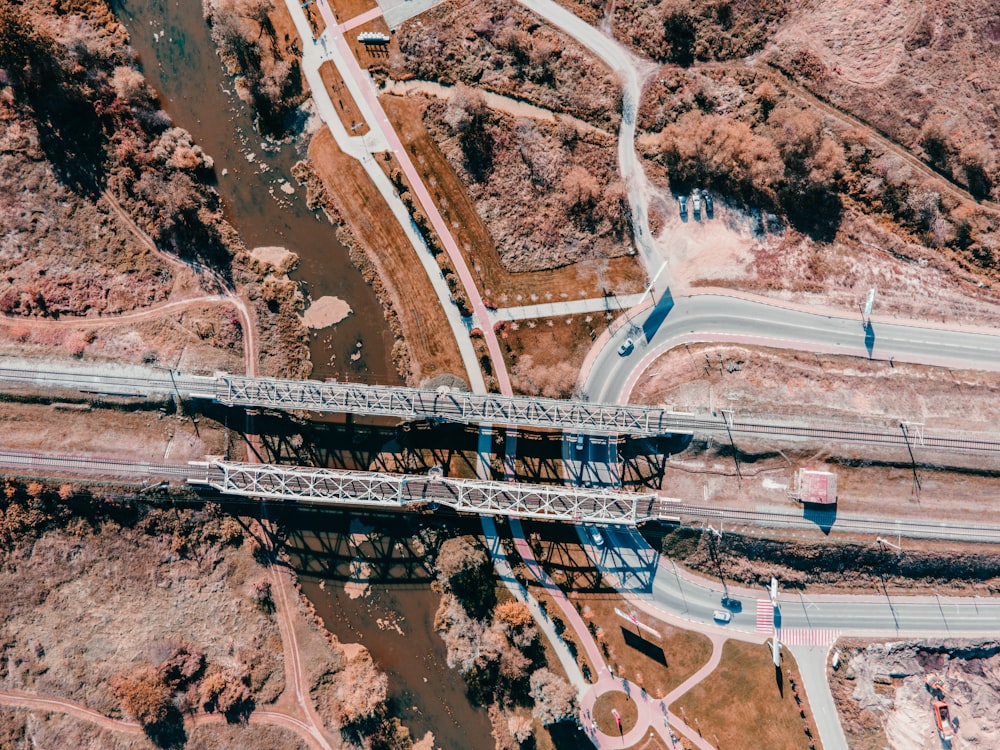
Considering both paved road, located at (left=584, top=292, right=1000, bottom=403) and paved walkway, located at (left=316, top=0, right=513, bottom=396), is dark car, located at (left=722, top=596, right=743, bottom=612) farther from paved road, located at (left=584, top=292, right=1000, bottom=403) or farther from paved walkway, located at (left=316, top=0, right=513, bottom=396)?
paved walkway, located at (left=316, top=0, right=513, bottom=396)

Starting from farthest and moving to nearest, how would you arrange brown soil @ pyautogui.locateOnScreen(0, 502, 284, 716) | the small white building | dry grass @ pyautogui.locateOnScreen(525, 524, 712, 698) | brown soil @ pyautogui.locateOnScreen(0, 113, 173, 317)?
dry grass @ pyautogui.locateOnScreen(525, 524, 712, 698), brown soil @ pyautogui.locateOnScreen(0, 113, 173, 317), brown soil @ pyautogui.locateOnScreen(0, 502, 284, 716), the small white building

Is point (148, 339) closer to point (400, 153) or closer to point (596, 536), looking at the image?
point (400, 153)

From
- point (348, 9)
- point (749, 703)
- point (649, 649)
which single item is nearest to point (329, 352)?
point (348, 9)

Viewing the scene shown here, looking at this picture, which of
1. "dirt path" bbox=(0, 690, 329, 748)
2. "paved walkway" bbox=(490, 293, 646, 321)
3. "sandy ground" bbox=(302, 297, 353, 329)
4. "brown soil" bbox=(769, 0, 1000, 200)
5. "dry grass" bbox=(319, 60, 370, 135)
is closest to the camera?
"dirt path" bbox=(0, 690, 329, 748)

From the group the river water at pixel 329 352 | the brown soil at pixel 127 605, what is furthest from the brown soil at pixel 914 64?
the brown soil at pixel 127 605

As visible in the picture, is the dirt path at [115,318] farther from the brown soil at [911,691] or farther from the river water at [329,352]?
the brown soil at [911,691]

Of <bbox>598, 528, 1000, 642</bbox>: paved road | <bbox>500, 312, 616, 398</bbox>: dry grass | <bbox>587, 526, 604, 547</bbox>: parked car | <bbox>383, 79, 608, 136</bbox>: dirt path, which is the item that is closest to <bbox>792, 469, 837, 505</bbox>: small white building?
<bbox>598, 528, 1000, 642</bbox>: paved road
